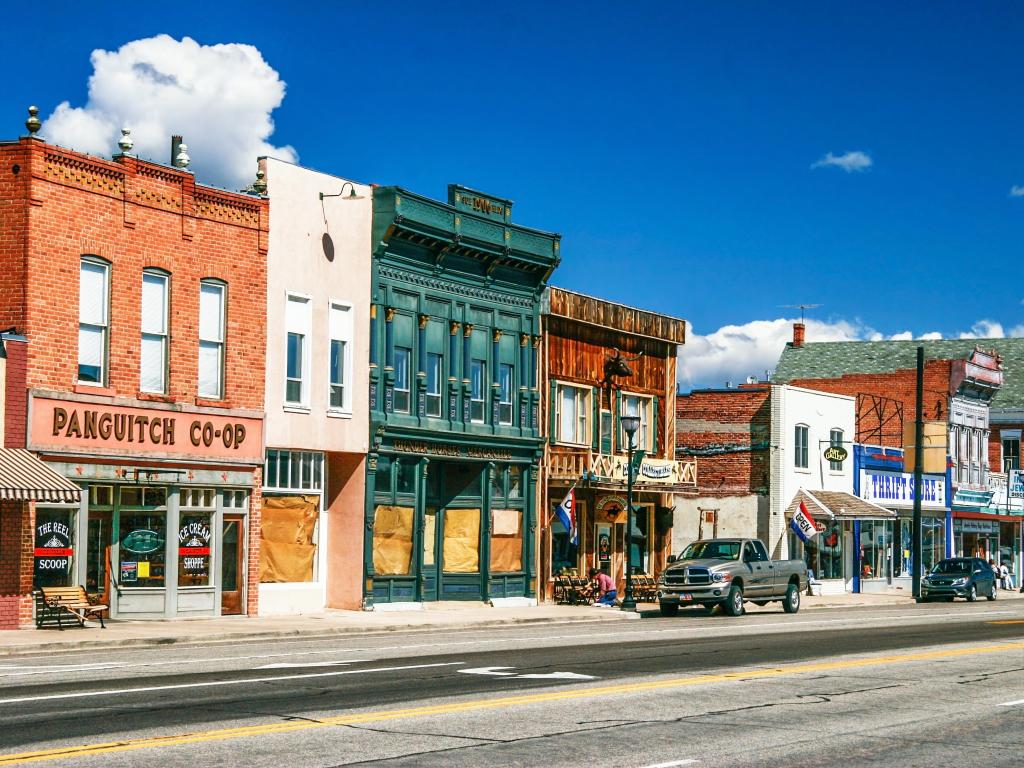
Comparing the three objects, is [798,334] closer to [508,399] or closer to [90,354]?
[508,399]

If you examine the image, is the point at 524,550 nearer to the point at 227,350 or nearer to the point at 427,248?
the point at 427,248

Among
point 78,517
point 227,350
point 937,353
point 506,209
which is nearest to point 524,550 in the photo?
point 506,209

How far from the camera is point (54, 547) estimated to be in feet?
90.7

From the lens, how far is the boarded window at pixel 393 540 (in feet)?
117

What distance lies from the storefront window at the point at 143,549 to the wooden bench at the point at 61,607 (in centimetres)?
228

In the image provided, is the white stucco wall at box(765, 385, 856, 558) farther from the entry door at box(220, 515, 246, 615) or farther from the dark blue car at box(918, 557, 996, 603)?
the entry door at box(220, 515, 246, 615)

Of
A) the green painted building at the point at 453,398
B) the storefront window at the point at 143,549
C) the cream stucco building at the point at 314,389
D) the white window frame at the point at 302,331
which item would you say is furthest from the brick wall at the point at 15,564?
the green painted building at the point at 453,398

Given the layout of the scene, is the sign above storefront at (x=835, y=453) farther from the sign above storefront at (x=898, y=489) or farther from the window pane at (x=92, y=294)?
the window pane at (x=92, y=294)

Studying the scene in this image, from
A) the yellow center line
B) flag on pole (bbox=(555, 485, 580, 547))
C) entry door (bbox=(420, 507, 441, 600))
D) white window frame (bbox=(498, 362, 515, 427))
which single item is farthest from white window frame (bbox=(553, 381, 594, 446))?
the yellow center line

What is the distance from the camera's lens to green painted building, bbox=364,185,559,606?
117 feet

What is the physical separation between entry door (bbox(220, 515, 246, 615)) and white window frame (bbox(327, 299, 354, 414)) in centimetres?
385

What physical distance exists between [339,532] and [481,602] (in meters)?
5.29

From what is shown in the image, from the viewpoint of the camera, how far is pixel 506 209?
133 feet

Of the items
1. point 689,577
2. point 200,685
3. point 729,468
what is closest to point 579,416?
point 689,577
